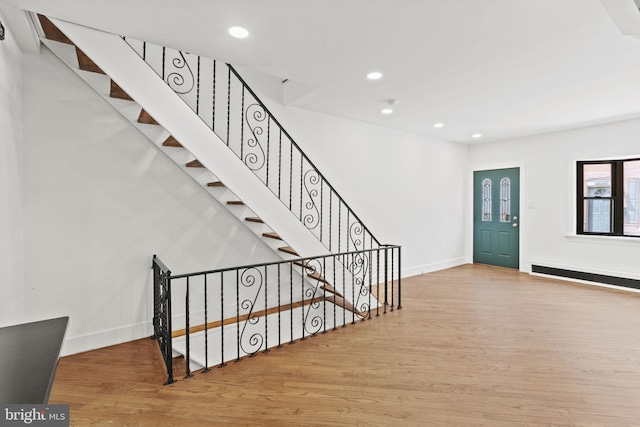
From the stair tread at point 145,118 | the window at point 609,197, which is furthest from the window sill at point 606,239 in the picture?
the stair tread at point 145,118

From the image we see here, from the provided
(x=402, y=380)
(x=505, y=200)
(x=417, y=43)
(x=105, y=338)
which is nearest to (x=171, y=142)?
(x=105, y=338)

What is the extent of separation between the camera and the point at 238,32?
104 inches

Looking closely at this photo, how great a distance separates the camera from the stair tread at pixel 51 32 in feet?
7.89

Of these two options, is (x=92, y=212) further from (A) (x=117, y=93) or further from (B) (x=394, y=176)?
(B) (x=394, y=176)

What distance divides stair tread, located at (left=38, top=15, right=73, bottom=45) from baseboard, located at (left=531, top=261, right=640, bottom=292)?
307 inches

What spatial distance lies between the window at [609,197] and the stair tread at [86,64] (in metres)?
7.44

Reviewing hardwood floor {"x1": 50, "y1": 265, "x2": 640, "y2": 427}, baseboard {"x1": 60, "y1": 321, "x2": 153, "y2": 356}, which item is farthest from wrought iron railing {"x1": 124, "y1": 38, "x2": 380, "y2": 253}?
baseboard {"x1": 60, "y1": 321, "x2": 153, "y2": 356}

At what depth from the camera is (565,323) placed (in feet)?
12.3

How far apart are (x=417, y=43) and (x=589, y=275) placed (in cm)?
555

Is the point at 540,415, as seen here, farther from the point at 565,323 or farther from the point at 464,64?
the point at 464,64

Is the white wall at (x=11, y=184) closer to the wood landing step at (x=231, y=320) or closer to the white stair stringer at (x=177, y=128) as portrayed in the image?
the white stair stringer at (x=177, y=128)

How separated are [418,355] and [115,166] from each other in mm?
3555

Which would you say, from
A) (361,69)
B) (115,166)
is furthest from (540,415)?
(115,166)

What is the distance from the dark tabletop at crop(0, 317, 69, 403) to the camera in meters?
0.96
